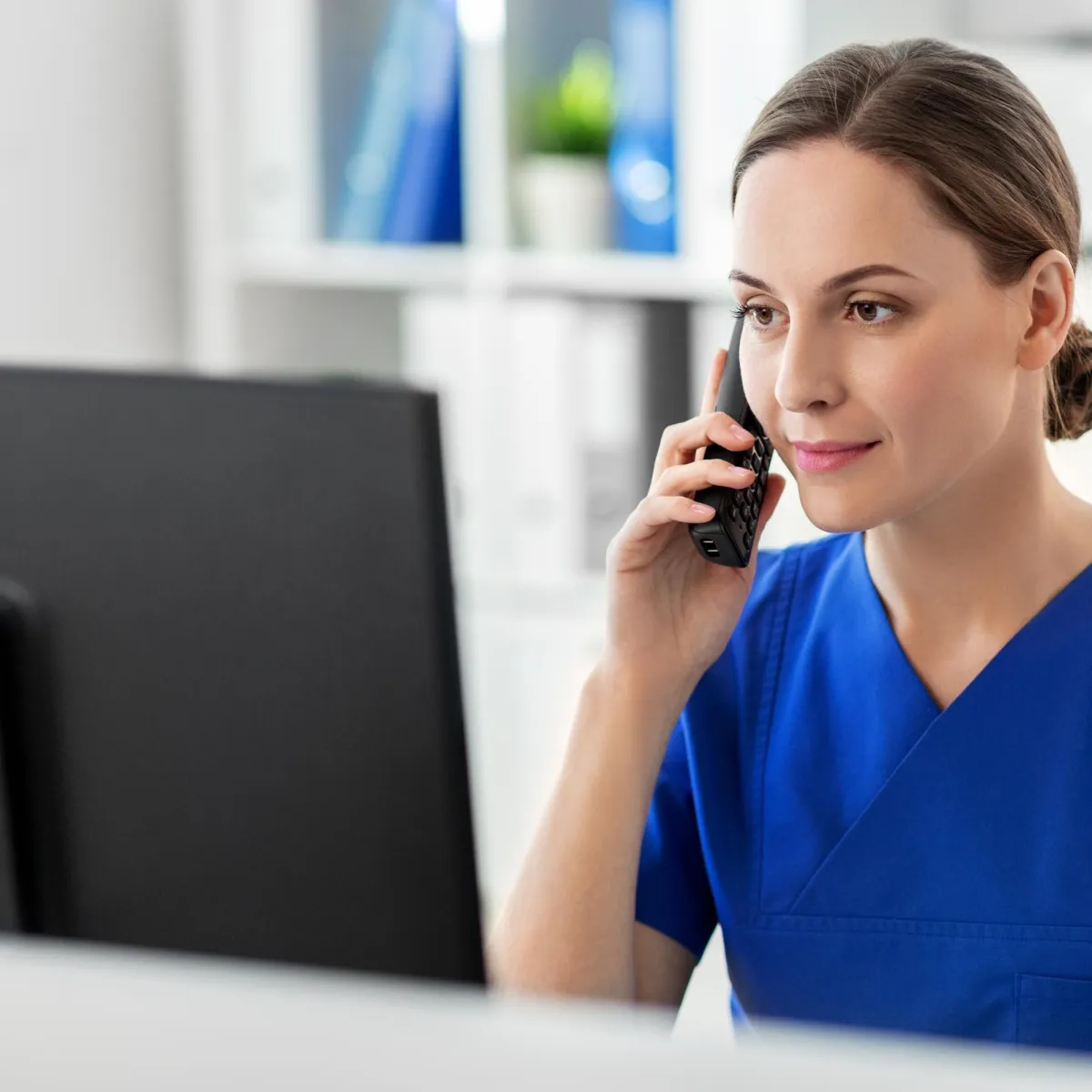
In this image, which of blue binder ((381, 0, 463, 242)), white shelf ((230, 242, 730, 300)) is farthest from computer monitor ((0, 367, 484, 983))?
blue binder ((381, 0, 463, 242))

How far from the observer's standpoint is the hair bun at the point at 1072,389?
1177mm

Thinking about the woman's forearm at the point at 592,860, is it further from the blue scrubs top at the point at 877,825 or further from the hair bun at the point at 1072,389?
the hair bun at the point at 1072,389

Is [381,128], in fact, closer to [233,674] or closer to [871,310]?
[871,310]

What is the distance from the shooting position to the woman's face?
3.32 ft

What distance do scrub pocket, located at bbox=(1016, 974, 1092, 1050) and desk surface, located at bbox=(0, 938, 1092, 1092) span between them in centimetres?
84

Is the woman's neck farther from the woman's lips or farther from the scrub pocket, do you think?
the scrub pocket

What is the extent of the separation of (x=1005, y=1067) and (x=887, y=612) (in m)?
0.99

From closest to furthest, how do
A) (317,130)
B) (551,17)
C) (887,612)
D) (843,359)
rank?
(843,359) → (887,612) → (551,17) → (317,130)

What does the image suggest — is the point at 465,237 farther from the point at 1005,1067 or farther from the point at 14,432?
the point at 1005,1067

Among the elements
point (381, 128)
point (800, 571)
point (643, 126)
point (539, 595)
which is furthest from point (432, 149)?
point (800, 571)

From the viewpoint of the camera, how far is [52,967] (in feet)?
0.88

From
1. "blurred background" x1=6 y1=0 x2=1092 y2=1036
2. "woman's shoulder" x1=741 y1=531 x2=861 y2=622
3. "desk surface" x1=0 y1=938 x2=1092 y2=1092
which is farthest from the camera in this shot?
"blurred background" x1=6 y1=0 x2=1092 y2=1036

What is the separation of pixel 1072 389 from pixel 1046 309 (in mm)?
142

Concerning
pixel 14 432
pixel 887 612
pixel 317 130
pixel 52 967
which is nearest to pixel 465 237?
pixel 317 130
